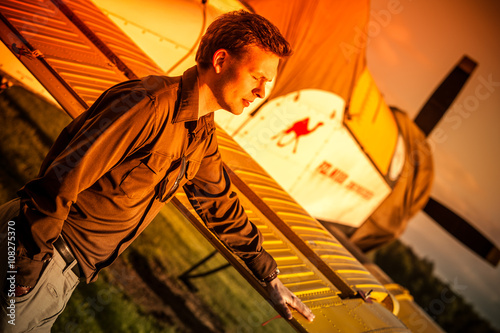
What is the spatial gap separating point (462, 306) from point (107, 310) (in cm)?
2699

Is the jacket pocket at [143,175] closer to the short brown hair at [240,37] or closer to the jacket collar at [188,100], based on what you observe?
the jacket collar at [188,100]

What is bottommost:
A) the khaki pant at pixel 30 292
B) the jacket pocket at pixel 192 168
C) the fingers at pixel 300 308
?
the khaki pant at pixel 30 292

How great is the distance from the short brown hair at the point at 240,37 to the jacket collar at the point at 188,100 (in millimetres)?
102

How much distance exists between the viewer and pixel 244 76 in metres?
1.38

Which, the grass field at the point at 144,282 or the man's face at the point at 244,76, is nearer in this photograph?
the man's face at the point at 244,76

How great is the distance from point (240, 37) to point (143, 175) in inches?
29.9

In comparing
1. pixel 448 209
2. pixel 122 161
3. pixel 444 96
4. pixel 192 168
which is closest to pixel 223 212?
pixel 192 168

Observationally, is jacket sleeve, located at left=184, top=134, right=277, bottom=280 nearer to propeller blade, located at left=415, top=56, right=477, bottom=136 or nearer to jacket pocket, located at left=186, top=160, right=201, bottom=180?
jacket pocket, located at left=186, top=160, right=201, bottom=180

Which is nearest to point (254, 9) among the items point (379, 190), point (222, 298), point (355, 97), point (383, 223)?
point (355, 97)

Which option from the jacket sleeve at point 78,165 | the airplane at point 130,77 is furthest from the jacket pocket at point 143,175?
the airplane at point 130,77

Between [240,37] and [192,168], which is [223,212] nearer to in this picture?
[192,168]

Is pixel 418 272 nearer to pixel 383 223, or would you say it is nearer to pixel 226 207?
pixel 383 223

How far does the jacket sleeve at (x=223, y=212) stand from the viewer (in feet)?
5.90

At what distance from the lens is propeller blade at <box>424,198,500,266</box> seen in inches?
384
